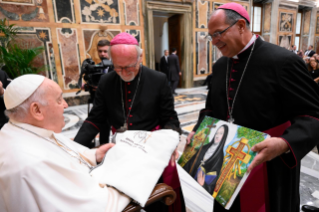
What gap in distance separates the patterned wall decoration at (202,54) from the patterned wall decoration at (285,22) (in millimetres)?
6242

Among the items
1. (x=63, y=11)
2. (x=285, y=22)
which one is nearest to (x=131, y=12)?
(x=63, y=11)

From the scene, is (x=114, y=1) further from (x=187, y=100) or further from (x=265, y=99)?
(x=265, y=99)

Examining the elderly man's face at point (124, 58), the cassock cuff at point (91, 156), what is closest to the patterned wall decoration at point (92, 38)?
the elderly man's face at point (124, 58)

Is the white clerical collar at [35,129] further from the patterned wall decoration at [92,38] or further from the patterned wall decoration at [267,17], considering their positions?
the patterned wall decoration at [267,17]

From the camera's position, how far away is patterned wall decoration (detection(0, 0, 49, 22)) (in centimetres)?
576

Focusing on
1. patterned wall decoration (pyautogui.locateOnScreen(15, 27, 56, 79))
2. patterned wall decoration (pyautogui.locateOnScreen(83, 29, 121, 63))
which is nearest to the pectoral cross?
patterned wall decoration (pyautogui.locateOnScreen(15, 27, 56, 79))

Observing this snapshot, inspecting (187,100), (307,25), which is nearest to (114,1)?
(187,100)

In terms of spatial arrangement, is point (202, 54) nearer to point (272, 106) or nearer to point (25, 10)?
point (25, 10)

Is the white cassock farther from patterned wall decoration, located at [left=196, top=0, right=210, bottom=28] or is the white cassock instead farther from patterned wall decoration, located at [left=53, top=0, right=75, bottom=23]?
patterned wall decoration, located at [left=196, top=0, right=210, bottom=28]

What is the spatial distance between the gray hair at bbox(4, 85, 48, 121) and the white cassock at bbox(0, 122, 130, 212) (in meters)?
0.04

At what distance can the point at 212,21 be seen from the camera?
1295 mm

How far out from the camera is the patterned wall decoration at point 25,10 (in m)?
5.76

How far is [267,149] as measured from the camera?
1023 mm

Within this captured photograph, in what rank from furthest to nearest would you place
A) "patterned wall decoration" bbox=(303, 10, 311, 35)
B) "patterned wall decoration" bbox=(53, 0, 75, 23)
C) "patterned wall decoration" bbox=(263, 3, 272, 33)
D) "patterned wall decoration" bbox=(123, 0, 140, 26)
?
"patterned wall decoration" bbox=(303, 10, 311, 35), "patterned wall decoration" bbox=(263, 3, 272, 33), "patterned wall decoration" bbox=(123, 0, 140, 26), "patterned wall decoration" bbox=(53, 0, 75, 23)
